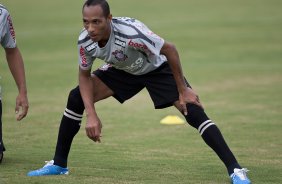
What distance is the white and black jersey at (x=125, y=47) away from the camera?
7.60 meters

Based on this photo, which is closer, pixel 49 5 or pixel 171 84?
pixel 171 84

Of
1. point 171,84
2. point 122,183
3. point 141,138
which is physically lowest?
point 141,138

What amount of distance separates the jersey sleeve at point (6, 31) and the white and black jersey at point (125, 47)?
1.16 metres

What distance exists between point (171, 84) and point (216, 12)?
2567cm

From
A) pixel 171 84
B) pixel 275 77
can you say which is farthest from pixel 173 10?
pixel 171 84

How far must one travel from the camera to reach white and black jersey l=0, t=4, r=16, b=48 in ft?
28.0

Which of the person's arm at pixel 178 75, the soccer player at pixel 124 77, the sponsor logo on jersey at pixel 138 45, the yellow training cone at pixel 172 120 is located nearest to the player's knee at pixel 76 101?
the soccer player at pixel 124 77

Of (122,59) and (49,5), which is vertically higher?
(122,59)

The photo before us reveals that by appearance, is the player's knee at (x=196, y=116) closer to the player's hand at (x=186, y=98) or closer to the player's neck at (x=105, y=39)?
the player's hand at (x=186, y=98)

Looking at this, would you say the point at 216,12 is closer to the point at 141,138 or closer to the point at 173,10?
the point at 173,10

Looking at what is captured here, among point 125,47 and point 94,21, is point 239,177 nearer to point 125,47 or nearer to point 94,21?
point 125,47

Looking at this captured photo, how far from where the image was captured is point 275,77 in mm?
19562

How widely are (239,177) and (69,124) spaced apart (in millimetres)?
2028

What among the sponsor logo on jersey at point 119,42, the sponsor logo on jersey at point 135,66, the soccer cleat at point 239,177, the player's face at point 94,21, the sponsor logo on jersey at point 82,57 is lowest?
the soccer cleat at point 239,177
